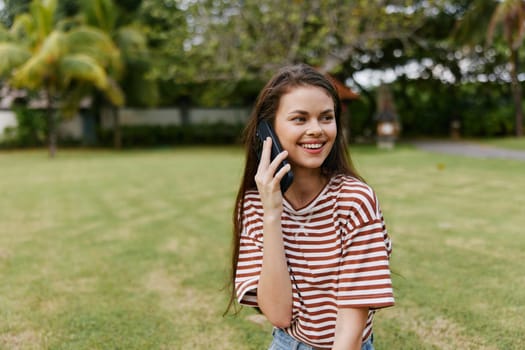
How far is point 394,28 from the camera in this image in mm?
16875

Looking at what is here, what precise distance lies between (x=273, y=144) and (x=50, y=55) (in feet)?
54.8

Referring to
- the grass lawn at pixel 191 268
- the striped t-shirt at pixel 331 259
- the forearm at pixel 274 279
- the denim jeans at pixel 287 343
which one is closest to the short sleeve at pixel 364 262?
the striped t-shirt at pixel 331 259

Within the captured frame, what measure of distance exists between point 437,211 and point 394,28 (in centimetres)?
1168

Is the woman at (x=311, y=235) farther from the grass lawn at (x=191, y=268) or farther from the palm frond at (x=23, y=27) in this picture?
the palm frond at (x=23, y=27)

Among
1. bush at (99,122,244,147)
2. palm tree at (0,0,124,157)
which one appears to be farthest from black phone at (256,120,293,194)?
bush at (99,122,244,147)

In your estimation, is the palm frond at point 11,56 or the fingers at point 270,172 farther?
the palm frond at point 11,56

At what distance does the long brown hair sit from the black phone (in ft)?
0.11

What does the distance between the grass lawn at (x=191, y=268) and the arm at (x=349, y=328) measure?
153cm

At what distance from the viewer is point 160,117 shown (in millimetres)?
25781

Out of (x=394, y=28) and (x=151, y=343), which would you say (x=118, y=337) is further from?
(x=394, y=28)

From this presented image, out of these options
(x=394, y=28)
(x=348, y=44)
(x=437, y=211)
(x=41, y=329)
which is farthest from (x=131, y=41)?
(x=41, y=329)

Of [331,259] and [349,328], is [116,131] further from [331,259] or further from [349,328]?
[349,328]

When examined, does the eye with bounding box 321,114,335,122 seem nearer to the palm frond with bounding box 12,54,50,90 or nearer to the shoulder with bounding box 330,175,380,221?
the shoulder with bounding box 330,175,380,221

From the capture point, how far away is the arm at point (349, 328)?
147 cm
